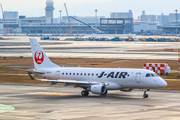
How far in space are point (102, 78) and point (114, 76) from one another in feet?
5.90

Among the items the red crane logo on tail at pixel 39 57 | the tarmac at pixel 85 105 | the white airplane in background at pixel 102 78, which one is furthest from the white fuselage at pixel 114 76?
the red crane logo on tail at pixel 39 57

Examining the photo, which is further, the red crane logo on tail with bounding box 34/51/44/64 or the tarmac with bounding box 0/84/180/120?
the red crane logo on tail with bounding box 34/51/44/64

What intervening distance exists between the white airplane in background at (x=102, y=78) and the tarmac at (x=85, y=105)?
59.1 inches

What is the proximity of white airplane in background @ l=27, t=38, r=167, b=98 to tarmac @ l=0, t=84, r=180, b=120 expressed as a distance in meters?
1.50

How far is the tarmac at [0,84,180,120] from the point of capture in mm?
34156

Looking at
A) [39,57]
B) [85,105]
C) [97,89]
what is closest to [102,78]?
[97,89]

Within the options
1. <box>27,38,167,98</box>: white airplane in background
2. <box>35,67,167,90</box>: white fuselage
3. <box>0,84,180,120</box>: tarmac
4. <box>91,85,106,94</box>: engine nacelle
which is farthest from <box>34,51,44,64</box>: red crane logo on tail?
<box>91,85,106,94</box>: engine nacelle

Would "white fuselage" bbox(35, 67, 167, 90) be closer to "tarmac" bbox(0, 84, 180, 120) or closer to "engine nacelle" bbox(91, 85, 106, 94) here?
"engine nacelle" bbox(91, 85, 106, 94)

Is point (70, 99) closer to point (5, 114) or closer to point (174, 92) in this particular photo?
point (5, 114)

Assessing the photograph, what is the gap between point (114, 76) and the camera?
47438 millimetres

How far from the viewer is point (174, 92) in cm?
5341

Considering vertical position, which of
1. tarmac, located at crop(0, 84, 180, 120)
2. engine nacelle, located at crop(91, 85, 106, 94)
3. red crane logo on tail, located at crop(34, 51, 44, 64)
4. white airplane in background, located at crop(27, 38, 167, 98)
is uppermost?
red crane logo on tail, located at crop(34, 51, 44, 64)

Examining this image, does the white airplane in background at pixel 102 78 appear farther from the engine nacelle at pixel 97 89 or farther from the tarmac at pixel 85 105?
the tarmac at pixel 85 105

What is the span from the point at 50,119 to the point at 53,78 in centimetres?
1966
